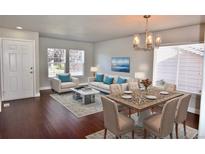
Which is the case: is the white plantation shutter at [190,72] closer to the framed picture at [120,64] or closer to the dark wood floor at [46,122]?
the dark wood floor at [46,122]

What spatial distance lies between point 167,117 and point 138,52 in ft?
11.8

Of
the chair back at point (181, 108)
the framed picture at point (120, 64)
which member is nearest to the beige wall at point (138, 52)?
the framed picture at point (120, 64)

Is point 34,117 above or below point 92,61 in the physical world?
below

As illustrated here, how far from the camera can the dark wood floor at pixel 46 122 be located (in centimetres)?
273

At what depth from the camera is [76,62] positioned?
7.57 meters

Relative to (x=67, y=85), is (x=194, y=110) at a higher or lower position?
lower

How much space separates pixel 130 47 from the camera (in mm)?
5688

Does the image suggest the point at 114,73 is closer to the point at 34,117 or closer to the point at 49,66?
the point at 49,66

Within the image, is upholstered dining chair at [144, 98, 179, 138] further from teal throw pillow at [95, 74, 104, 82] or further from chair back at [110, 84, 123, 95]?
teal throw pillow at [95, 74, 104, 82]

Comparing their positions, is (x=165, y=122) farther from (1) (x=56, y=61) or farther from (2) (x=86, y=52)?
(2) (x=86, y=52)

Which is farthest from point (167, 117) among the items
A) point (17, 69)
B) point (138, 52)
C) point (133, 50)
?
point (17, 69)

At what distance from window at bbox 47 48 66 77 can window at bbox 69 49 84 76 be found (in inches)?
15.5

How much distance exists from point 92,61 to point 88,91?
375 centimetres
